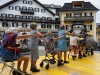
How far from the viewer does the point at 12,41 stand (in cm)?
457

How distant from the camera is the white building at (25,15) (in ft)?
143

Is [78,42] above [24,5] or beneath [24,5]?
beneath

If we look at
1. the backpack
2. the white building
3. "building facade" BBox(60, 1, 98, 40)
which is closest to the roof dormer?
"building facade" BBox(60, 1, 98, 40)

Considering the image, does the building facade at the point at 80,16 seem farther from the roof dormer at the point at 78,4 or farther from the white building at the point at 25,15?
the white building at the point at 25,15

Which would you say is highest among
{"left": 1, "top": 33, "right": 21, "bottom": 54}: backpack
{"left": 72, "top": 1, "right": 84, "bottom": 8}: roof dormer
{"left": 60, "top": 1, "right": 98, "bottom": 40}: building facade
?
{"left": 72, "top": 1, "right": 84, "bottom": 8}: roof dormer

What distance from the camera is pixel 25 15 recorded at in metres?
46.3

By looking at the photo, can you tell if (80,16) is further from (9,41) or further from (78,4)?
(9,41)

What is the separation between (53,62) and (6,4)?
39.8 m

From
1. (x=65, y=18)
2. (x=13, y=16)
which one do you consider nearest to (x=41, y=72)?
(x=65, y=18)

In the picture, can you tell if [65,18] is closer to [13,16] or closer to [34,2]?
[34,2]

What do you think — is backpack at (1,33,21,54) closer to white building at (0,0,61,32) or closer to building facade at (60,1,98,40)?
building facade at (60,1,98,40)

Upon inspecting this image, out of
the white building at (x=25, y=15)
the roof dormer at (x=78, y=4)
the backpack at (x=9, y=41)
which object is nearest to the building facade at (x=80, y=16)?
the roof dormer at (x=78, y=4)

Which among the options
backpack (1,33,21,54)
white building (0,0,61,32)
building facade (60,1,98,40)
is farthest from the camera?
white building (0,0,61,32)

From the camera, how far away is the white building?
1720 inches
